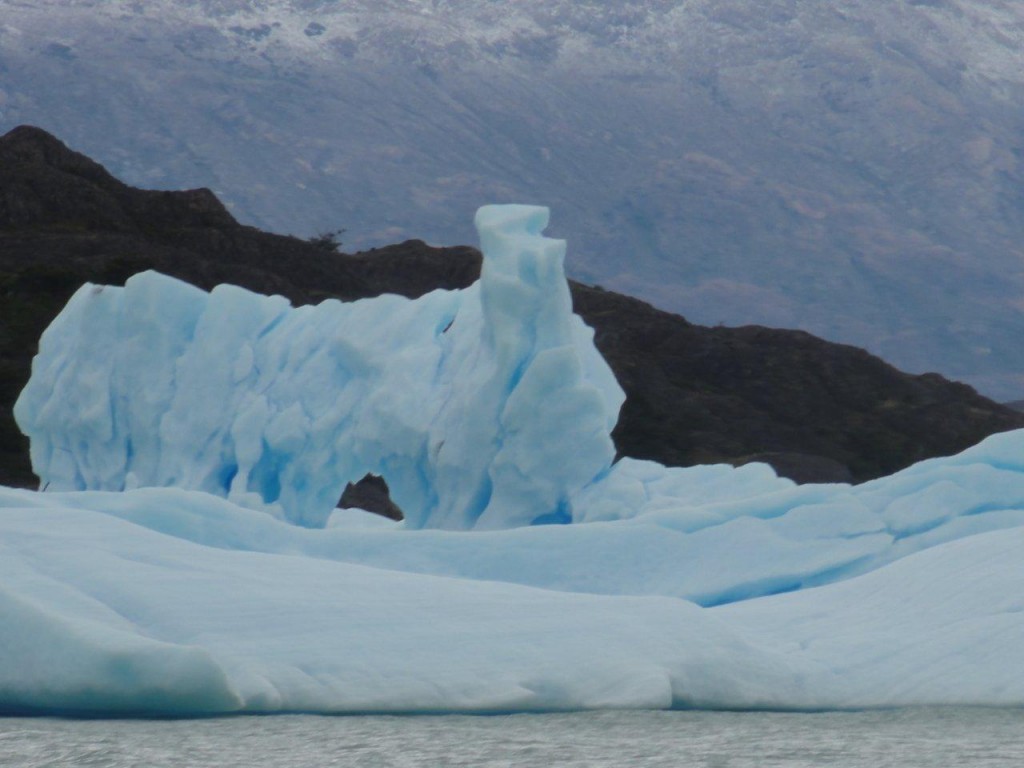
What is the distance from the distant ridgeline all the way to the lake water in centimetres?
2858

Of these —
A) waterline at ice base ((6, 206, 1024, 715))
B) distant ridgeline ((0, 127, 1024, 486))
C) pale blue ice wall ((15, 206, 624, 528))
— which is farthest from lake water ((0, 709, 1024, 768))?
distant ridgeline ((0, 127, 1024, 486))

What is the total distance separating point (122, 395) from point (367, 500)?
42.0 ft

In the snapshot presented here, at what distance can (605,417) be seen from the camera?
14.4 metres

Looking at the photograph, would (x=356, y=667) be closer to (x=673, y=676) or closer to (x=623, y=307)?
(x=673, y=676)

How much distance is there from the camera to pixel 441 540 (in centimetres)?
1154

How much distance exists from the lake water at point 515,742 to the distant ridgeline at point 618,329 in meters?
28.6

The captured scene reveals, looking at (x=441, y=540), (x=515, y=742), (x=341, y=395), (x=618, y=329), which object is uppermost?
(x=618, y=329)

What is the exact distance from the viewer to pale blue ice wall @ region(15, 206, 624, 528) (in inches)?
566

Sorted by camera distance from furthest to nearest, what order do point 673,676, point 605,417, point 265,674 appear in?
1. point 605,417
2. point 673,676
3. point 265,674

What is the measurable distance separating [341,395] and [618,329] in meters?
25.8

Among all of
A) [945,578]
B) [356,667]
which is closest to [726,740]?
[356,667]

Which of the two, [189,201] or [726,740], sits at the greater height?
[189,201]

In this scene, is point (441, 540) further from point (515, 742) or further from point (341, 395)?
point (515, 742)

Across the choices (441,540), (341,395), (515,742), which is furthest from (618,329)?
(515,742)
